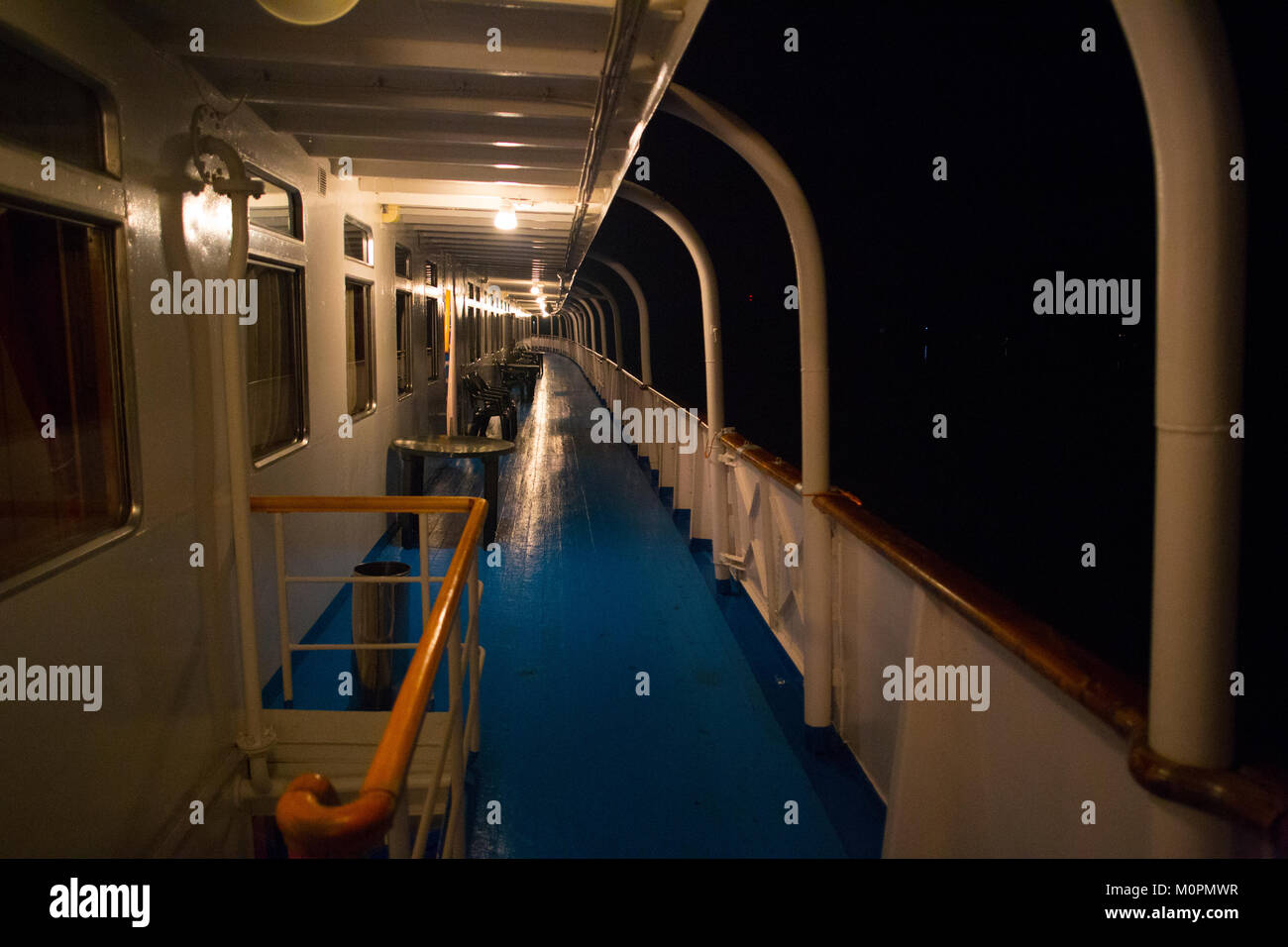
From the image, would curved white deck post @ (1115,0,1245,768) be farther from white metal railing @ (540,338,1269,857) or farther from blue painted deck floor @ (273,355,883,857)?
blue painted deck floor @ (273,355,883,857)

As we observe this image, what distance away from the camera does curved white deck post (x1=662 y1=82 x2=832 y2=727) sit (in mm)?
3049

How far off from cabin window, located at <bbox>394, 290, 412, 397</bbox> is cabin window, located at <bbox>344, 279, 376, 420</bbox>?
1155 millimetres

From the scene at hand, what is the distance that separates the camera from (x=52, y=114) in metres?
1.97

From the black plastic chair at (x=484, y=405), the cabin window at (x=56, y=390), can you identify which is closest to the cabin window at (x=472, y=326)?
the black plastic chair at (x=484, y=405)

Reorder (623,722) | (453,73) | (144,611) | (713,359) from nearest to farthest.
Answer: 1. (144,611)
2. (453,73)
3. (623,722)
4. (713,359)

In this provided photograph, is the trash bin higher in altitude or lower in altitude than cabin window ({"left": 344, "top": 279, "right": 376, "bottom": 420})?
lower

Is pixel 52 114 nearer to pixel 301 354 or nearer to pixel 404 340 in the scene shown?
pixel 301 354

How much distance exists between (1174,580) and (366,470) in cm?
485

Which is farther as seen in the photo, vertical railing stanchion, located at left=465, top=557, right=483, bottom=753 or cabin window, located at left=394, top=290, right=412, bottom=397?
cabin window, located at left=394, top=290, right=412, bottom=397

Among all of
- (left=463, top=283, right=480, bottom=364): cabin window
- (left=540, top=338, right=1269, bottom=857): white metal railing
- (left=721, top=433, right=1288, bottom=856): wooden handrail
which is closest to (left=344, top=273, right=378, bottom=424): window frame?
(left=540, top=338, right=1269, bottom=857): white metal railing

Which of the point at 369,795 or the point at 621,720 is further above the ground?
the point at 369,795

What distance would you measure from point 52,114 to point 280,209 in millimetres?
2018

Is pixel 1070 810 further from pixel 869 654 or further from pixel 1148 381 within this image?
pixel 869 654

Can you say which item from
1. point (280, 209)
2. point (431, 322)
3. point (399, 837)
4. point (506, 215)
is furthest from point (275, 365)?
point (431, 322)
